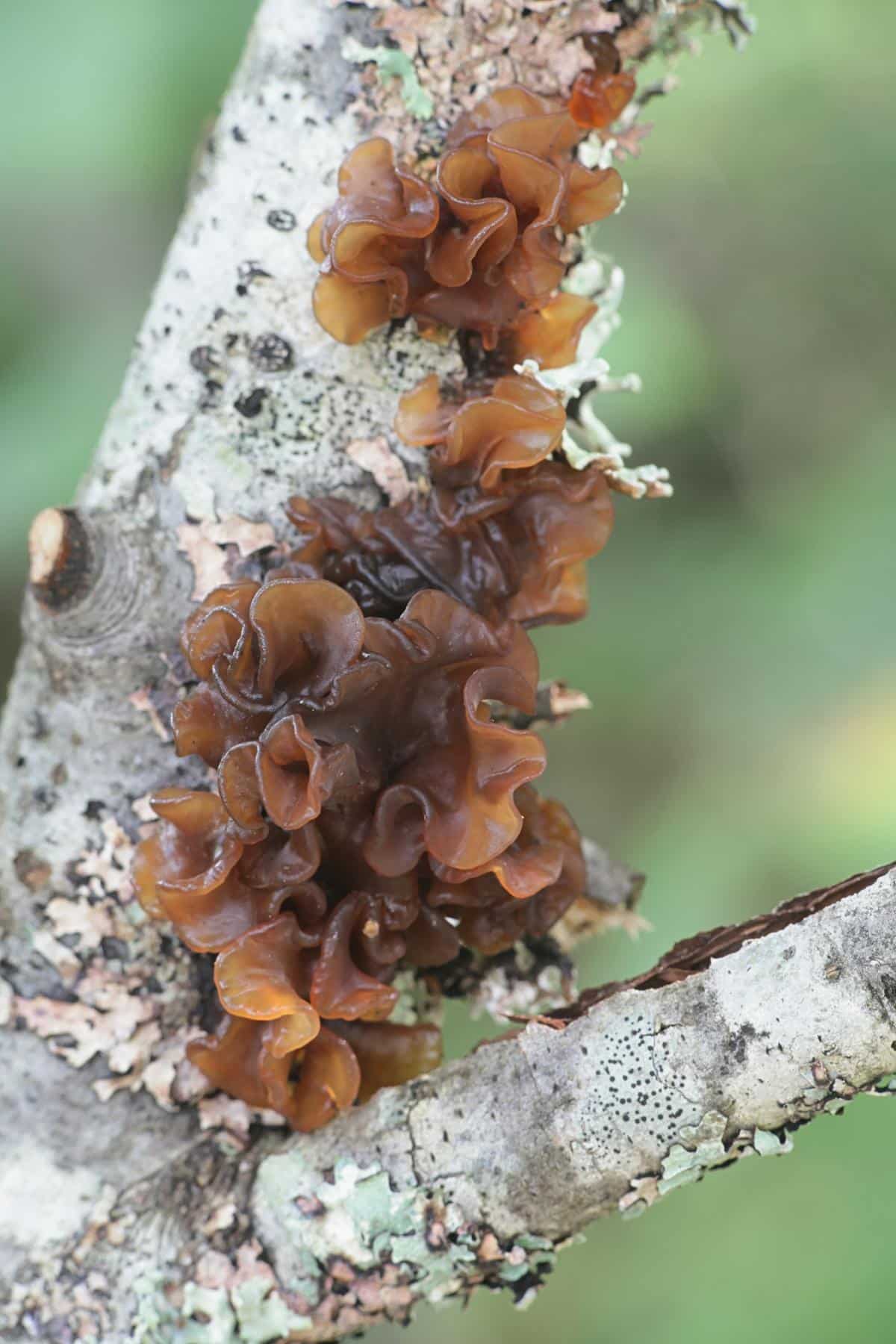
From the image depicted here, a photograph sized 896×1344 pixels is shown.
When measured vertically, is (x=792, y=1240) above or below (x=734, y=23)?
below

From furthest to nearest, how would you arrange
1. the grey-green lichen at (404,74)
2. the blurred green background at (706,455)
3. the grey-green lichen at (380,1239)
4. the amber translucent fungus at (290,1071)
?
the blurred green background at (706,455) < the grey-green lichen at (404,74) < the amber translucent fungus at (290,1071) < the grey-green lichen at (380,1239)

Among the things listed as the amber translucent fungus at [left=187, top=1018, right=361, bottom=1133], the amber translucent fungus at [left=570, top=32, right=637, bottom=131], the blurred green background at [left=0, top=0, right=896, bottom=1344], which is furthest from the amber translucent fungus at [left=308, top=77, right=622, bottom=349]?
the blurred green background at [left=0, top=0, right=896, bottom=1344]

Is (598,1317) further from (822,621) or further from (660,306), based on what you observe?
(660,306)

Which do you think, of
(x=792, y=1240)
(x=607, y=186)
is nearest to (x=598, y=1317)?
(x=792, y=1240)

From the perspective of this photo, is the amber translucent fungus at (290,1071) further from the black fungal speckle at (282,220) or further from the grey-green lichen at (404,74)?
the grey-green lichen at (404,74)

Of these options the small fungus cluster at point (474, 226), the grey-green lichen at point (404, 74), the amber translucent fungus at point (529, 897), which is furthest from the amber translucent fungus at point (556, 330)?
the amber translucent fungus at point (529, 897)

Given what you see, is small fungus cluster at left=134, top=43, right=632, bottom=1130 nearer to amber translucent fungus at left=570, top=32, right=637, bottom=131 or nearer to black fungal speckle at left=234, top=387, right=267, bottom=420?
amber translucent fungus at left=570, top=32, right=637, bottom=131
